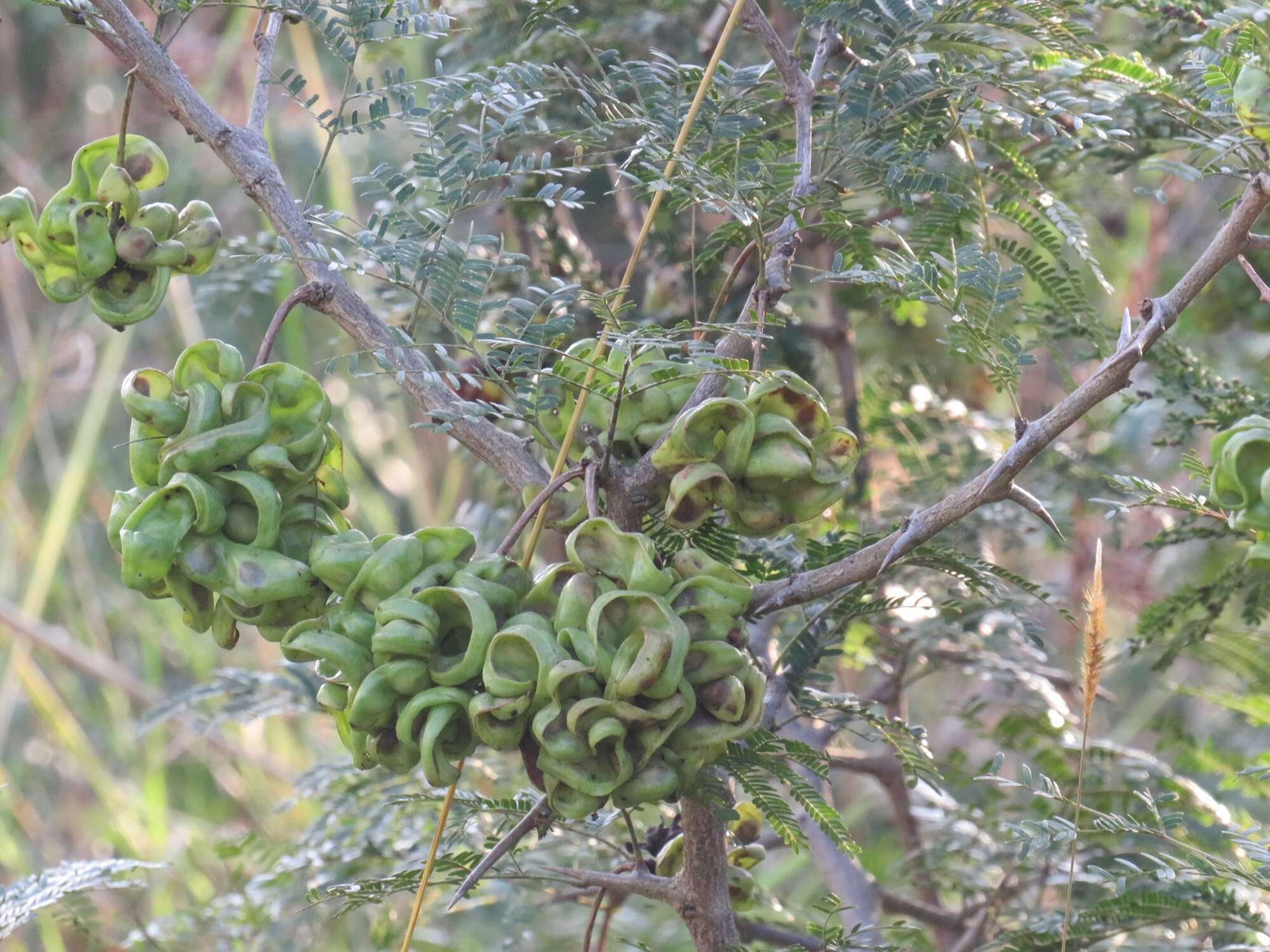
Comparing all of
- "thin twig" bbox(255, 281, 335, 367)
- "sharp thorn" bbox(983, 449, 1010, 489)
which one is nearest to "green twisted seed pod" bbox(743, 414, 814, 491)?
"sharp thorn" bbox(983, 449, 1010, 489)

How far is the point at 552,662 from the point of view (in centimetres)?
67

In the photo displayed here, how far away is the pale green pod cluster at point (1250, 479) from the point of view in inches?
25.2

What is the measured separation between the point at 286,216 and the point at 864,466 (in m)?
0.84

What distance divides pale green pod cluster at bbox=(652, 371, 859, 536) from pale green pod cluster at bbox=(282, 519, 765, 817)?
0.04 m

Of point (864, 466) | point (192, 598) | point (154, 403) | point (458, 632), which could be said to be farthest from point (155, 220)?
point (864, 466)

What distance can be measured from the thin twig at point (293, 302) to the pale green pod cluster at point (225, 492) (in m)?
0.02

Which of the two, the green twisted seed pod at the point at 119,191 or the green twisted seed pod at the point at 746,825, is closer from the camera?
the green twisted seed pod at the point at 119,191

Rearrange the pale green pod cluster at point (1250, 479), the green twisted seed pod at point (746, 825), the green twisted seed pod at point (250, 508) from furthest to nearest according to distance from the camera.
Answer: the green twisted seed pod at point (746, 825)
the green twisted seed pod at point (250, 508)
the pale green pod cluster at point (1250, 479)

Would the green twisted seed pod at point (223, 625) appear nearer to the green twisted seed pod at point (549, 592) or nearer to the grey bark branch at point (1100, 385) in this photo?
the green twisted seed pod at point (549, 592)

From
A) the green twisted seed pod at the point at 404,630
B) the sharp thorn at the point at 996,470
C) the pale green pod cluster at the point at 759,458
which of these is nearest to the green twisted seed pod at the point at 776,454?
the pale green pod cluster at the point at 759,458

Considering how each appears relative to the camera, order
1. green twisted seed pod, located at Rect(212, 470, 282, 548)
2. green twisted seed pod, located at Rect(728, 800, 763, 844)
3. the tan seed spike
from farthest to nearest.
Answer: green twisted seed pod, located at Rect(728, 800, 763, 844) < the tan seed spike < green twisted seed pod, located at Rect(212, 470, 282, 548)

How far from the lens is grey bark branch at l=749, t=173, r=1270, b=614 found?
669 mm

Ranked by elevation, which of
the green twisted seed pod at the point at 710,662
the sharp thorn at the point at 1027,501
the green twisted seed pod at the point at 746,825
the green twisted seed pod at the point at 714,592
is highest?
the sharp thorn at the point at 1027,501

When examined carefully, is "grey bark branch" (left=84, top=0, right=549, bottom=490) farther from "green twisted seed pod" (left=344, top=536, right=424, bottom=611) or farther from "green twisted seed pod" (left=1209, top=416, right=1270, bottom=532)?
"green twisted seed pod" (left=1209, top=416, right=1270, bottom=532)
